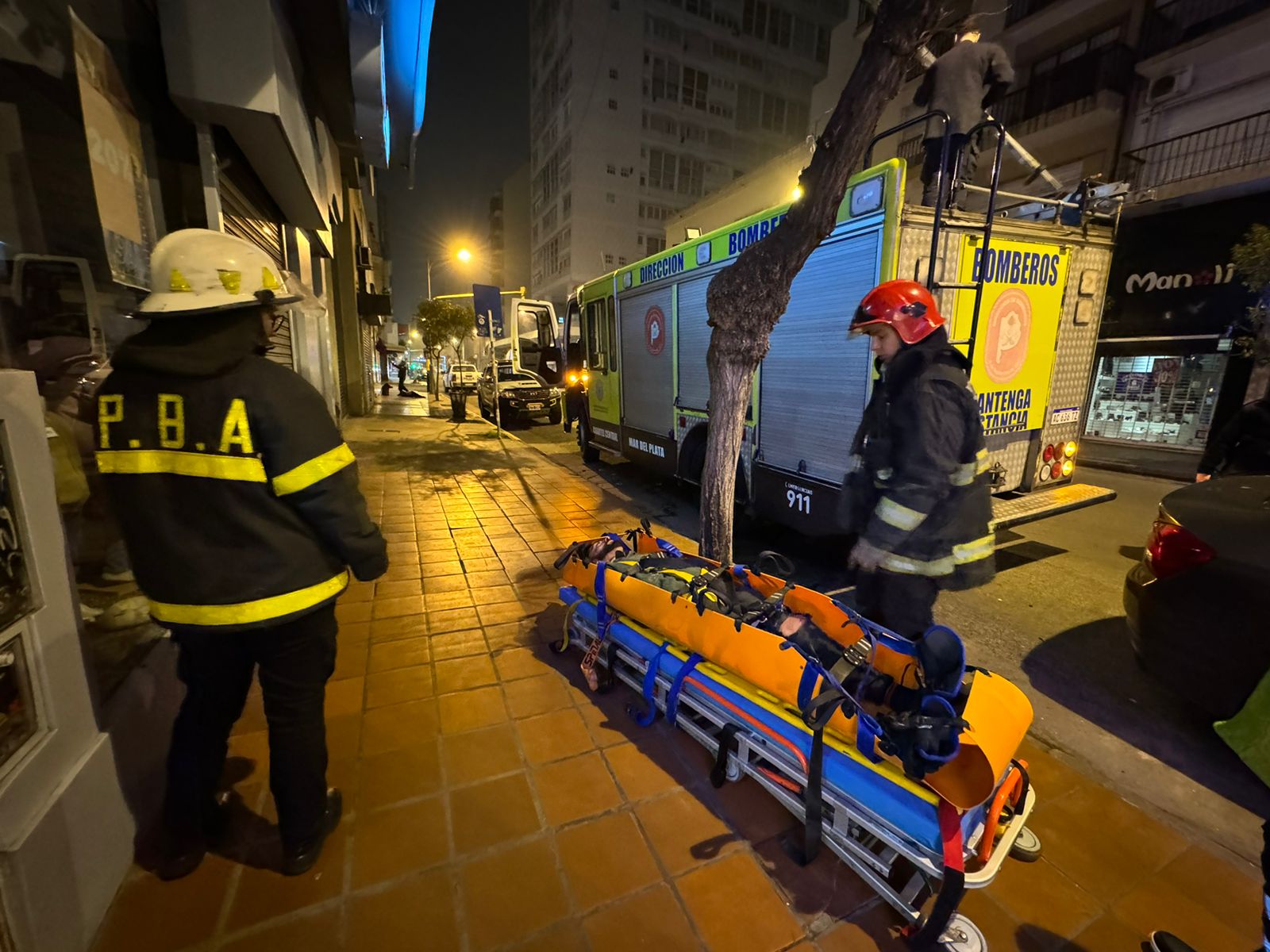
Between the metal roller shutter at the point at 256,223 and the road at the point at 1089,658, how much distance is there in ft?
15.3

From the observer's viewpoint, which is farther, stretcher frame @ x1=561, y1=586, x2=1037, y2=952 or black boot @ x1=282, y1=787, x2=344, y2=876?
black boot @ x1=282, y1=787, x2=344, y2=876

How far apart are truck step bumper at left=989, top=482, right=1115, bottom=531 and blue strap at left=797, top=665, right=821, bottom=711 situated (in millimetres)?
2655

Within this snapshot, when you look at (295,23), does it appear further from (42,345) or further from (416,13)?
(42,345)

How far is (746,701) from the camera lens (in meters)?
2.08

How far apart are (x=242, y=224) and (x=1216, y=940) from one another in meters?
7.43

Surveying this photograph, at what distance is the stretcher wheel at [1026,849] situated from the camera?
1915 mm

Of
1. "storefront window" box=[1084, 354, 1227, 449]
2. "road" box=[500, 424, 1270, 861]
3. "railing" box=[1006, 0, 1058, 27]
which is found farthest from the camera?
"railing" box=[1006, 0, 1058, 27]

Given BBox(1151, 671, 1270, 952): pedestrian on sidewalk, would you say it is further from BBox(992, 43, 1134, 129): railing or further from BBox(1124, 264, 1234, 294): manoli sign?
BBox(992, 43, 1134, 129): railing

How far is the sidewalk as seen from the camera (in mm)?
1665

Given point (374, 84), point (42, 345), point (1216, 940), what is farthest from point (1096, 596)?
point (374, 84)

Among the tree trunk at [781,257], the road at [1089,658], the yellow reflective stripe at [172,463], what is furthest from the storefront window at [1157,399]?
the yellow reflective stripe at [172,463]

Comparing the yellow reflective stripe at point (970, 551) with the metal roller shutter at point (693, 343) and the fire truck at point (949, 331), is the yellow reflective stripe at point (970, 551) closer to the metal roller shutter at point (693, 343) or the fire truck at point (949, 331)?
the fire truck at point (949, 331)

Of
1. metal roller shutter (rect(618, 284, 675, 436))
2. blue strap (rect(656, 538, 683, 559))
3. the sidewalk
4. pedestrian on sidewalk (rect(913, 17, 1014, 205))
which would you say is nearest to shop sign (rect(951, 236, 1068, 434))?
pedestrian on sidewalk (rect(913, 17, 1014, 205))

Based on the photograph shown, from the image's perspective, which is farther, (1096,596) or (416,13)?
(416,13)
